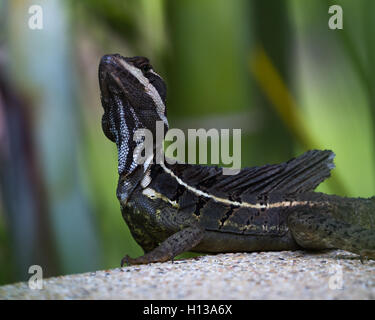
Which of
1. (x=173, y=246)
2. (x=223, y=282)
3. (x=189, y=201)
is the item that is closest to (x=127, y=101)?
(x=189, y=201)

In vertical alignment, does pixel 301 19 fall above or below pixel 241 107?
above

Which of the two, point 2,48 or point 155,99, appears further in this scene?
point 2,48

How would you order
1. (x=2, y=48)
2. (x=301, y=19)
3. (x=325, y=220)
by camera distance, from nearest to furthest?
(x=325, y=220), (x=2, y=48), (x=301, y=19)

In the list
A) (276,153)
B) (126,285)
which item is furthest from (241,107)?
(126,285)

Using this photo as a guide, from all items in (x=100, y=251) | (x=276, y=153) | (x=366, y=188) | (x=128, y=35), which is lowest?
(x=100, y=251)

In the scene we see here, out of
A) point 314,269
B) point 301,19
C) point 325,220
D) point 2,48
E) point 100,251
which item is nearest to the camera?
point 314,269

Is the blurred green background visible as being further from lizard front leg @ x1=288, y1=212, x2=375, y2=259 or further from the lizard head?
lizard front leg @ x1=288, y1=212, x2=375, y2=259

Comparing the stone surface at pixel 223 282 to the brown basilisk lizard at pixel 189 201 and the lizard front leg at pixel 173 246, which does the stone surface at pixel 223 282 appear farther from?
the brown basilisk lizard at pixel 189 201

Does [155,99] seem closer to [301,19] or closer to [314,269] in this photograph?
[314,269]
